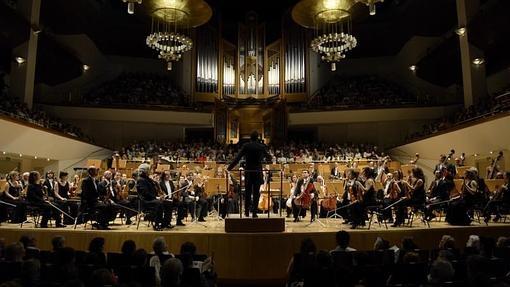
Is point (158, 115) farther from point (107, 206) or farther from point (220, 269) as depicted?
point (220, 269)

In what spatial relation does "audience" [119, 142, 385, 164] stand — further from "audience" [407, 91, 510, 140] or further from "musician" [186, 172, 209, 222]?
"musician" [186, 172, 209, 222]

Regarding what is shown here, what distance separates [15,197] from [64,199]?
1074 millimetres

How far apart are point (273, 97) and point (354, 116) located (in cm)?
366

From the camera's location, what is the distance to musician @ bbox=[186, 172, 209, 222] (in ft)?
30.1

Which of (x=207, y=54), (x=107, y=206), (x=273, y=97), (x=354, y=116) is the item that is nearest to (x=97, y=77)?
(x=207, y=54)

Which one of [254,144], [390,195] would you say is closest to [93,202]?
[254,144]

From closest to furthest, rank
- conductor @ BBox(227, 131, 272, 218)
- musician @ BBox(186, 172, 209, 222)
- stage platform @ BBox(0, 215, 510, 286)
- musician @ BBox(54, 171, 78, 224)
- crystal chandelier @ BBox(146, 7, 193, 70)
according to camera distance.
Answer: stage platform @ BBox(0, 215, 510, 286)
conductor @ BBox(227, 131, 272, 218)
musician @ BBox(54, 171, 78, 224)
musician @ BBox(186, 172, 209, 222)
crystal chandelier @ BBox(146, 7, 193, 70)

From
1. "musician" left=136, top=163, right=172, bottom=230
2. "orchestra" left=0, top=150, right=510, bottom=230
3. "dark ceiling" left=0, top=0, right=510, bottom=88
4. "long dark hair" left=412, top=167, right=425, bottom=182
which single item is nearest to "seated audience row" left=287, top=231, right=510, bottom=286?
"orchestra" left=0, top=150, right=510, bottom=230

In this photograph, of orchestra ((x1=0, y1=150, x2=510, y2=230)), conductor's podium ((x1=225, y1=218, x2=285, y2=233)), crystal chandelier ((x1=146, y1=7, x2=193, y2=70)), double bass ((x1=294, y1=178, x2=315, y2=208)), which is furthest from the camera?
crystal chandelier ((x1=146, y1=7, x2=193, y2=70))

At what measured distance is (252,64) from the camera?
795 inches

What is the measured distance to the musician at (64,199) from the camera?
27.9 ft

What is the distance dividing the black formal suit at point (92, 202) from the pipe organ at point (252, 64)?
1291 cm

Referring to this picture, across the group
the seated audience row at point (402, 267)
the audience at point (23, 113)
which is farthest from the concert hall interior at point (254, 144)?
the audience at point (23, 113)

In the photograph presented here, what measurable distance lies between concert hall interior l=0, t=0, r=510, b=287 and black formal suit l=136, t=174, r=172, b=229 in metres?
0.03
